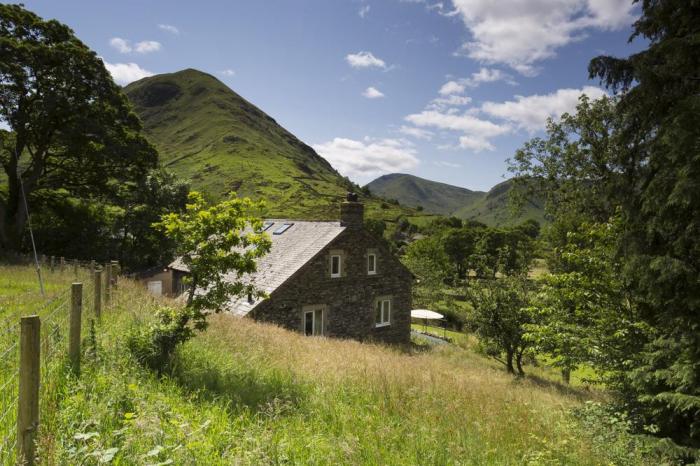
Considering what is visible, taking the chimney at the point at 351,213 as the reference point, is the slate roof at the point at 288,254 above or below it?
below

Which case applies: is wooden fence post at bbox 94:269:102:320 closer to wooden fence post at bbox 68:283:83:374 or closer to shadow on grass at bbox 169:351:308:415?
shadow on grass at bbox 169:351:308:415

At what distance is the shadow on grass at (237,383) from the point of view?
5.70 meters

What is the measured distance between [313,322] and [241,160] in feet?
402

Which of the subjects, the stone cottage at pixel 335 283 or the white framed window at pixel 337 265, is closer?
the stone cottage at pixel 335 283

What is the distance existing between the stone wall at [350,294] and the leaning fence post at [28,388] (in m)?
15.0

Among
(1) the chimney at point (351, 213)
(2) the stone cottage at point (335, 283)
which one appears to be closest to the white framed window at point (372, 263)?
(2) the stone cottage at point (335, 283)

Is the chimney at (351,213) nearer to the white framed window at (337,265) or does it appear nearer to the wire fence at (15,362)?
the white framed window at (337,265)

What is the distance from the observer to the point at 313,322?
20.9 meters

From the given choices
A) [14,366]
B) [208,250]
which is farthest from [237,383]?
[14,366]

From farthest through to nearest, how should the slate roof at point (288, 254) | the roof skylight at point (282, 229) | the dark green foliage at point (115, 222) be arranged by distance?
the dark green foliage at point (115, 222) → the roof skylight at point (282, 229) → the slate roof at point (288, 254)

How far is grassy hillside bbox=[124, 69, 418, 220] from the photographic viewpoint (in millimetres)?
108250

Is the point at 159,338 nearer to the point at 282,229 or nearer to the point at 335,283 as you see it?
the point at 335,283

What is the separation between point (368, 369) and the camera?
8383mm

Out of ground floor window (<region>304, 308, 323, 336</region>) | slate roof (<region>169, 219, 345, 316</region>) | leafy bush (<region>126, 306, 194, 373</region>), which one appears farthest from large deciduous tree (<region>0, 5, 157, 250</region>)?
leafy bush (<region>126, 306, 194, 373</region>)
